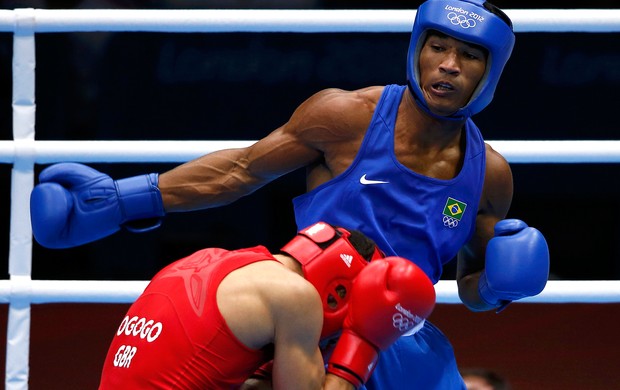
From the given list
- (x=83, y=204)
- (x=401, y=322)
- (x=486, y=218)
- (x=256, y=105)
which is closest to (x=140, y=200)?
(x=83, y=204)

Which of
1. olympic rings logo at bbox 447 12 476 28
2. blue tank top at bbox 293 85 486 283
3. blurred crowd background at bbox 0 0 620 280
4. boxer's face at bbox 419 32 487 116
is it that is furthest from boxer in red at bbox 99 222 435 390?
blurred crowd background at bbox 0 0 620 280

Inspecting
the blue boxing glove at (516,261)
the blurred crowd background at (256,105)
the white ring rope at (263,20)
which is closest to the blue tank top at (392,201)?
the blue boxing glove at (516,261)

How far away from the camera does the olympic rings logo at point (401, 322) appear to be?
236cm

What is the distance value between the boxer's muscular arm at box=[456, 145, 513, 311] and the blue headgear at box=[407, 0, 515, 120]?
0.56ft

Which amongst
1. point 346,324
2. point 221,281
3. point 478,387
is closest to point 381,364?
point 346,324

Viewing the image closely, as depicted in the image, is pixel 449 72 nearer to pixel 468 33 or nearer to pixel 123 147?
pixel 468 33

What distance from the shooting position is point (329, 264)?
2.38 meters

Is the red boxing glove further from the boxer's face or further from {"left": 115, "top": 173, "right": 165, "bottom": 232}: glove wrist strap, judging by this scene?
{"left": 115, "top": 173, "right": 165, "bottom": 232}: glove wrist strap

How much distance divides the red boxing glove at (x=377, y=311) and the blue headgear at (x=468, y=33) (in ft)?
1.42

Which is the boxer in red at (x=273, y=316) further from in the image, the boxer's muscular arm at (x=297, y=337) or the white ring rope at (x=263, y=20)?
the white ring rope at (x=263, y=20)

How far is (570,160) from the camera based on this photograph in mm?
2992

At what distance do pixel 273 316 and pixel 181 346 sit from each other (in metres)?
0.19

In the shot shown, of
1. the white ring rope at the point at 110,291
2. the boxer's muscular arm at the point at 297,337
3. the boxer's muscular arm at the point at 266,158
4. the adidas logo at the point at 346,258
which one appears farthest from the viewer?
the white ring rope at the point at 110,291

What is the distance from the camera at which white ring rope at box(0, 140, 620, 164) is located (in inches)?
116
